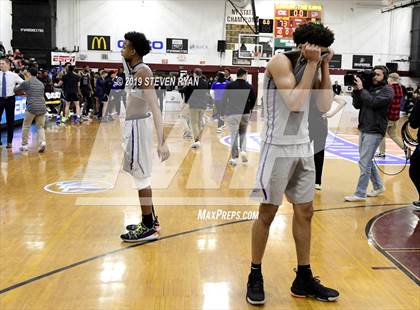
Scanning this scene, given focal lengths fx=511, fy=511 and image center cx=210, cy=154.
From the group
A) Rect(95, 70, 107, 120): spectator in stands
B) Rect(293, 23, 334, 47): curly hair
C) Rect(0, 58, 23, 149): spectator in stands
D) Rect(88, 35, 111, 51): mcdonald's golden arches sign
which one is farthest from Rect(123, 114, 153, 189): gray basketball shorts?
Rect(88, 35, 111, 51): mcdonald's golden arches sign

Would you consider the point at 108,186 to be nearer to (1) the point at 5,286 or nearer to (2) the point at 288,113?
(1) the point at 5,286

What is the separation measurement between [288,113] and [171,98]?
878 inches

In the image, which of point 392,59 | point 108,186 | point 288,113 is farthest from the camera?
point 392,59

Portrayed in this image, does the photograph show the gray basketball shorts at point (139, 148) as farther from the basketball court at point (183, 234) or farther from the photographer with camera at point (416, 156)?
the photographer with camera at point (416, 156)

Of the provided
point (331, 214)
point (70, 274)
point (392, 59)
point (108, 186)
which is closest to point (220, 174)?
point (108, 186)

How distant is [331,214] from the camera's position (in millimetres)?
6070

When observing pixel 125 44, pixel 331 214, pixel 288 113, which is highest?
pixel 125 44

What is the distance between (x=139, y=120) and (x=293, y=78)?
194cm

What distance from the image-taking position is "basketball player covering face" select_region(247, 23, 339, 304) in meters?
3.29

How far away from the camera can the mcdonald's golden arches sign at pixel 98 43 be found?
2716 cm

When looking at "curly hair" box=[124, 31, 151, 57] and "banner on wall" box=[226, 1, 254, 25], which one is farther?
"banner on wall" box=[226, 1, 254, 25]

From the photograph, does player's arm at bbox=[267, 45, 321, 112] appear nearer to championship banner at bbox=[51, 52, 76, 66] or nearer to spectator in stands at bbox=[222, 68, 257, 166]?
spectator in stands at bbox=[222, 68, 257, 166]

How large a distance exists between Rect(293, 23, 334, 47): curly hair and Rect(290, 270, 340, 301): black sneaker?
164 cm

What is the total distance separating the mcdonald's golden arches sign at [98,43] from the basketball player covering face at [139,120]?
919 inches
